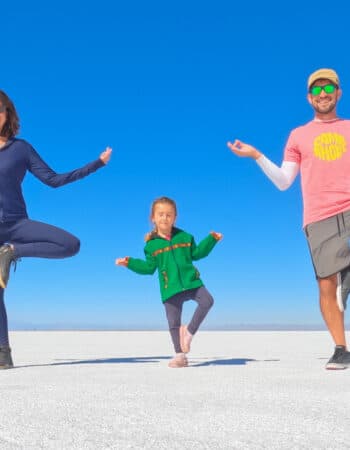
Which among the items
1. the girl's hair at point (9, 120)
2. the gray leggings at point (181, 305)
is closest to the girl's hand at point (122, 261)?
the gray leggings at point (181, 305)

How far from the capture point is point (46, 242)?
17.3ft

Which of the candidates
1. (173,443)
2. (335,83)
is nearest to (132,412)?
(173,443)

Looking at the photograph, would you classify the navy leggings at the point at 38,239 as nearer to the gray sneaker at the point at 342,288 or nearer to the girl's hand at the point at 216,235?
the girl's hand at the point at 216,235

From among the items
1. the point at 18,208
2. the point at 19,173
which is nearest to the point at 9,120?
the point at 19,173

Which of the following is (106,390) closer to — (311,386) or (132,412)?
(132,412)

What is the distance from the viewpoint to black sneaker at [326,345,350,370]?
15.5 ft

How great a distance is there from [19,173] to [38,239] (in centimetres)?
67

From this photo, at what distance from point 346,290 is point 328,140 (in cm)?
130

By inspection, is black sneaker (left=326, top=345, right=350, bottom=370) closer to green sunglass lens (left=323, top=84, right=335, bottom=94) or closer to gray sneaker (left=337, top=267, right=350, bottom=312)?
gray sneaker (left=337, top=267, right=350, bottom=312)

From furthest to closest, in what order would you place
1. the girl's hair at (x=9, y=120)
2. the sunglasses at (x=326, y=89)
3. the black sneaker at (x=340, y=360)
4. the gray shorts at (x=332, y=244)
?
the girl's hair at (x=9, y=120), the sunglasses at (x=326, y=89), the gray shorts at (x=332, y=244), the black sneaker at (x=340, y=360)

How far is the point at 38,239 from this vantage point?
17.3 ft

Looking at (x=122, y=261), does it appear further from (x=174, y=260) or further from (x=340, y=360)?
(x=340, y=360)

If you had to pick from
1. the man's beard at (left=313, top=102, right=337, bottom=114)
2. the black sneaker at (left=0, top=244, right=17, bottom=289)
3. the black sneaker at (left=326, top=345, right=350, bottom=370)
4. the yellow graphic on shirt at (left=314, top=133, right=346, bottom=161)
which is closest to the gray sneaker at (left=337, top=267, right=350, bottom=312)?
the black sneaker at (left=326, top=345, right=350, bottom=370)

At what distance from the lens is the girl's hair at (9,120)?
5.56m
